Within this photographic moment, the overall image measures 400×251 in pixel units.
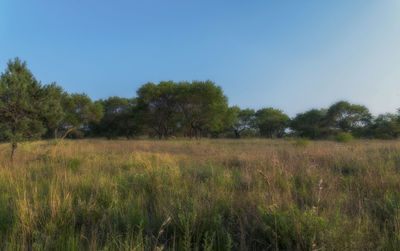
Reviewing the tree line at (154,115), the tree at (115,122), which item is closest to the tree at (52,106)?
the tree line at (154,115)

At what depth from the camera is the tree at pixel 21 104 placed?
4.89 m

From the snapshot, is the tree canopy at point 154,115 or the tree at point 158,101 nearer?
the tree canopy at point 154,115

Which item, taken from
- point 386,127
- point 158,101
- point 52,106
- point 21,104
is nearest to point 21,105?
point 21,104

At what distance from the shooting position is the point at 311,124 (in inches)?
1565

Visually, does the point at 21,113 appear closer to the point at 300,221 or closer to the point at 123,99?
the point at 300,221

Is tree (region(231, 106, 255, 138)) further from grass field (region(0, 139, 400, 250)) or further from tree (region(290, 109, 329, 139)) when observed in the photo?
grass field (region(0, 139, 400, 250))

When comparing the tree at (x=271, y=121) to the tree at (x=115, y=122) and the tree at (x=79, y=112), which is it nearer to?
the tree at (x=115, y=122)

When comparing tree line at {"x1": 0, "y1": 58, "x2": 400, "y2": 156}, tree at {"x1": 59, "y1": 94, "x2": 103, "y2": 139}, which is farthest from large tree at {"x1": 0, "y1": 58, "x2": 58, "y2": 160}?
tree at {"x1": 59, "y1": 94, "x2": 103, "y2": 139}

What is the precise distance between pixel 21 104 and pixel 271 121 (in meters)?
50.6

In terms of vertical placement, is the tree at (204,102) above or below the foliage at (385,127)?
above

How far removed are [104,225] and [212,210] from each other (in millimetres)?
1208

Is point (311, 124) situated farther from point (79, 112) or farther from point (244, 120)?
point (79, 112)

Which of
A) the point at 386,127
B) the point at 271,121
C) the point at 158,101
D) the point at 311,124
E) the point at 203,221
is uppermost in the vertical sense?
the point at 158,101

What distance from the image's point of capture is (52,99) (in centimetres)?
570
